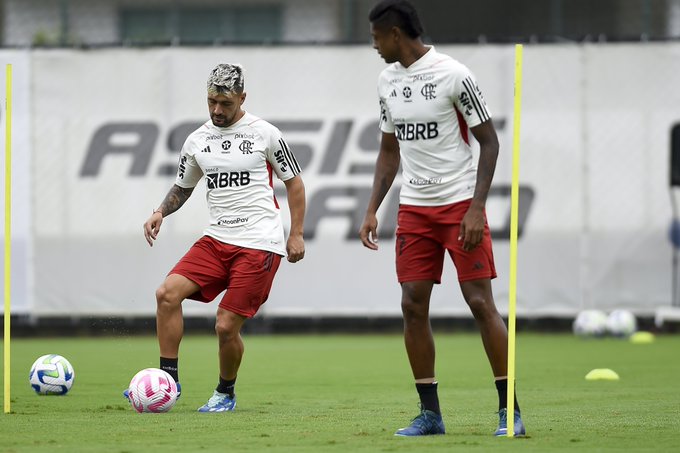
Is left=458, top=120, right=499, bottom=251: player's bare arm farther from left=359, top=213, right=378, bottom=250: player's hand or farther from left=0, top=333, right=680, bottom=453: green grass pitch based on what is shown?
left=0, top=333, right=680, bottom=453: green grass pitch

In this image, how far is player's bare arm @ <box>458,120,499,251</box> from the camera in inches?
247

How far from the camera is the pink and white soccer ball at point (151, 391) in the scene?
25.0 ft

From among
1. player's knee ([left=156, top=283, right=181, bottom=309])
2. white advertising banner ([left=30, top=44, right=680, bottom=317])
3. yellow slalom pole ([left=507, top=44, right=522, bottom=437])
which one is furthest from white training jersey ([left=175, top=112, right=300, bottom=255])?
white advertising banner ([left=30, top=44, right=680, bottom=317])

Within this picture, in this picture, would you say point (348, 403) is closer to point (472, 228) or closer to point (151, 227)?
point (151, 227)

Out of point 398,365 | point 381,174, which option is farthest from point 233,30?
point 381,174

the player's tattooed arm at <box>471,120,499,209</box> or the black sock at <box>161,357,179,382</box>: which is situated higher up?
the player's tattooed arm at <box>471,120,499,209</box>

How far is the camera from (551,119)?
53.2 ft

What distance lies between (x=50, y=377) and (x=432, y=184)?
3568 mm

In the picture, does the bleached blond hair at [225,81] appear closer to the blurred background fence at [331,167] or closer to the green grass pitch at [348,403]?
the green grass pitch at [348,403]

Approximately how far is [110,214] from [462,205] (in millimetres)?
10419

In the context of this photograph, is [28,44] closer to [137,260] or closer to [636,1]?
[137,260]

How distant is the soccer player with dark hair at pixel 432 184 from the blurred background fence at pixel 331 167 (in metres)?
9.40

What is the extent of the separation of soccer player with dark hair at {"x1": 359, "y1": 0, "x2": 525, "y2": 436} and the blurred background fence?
30.8 feet

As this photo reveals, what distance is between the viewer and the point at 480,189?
20.8 ft
